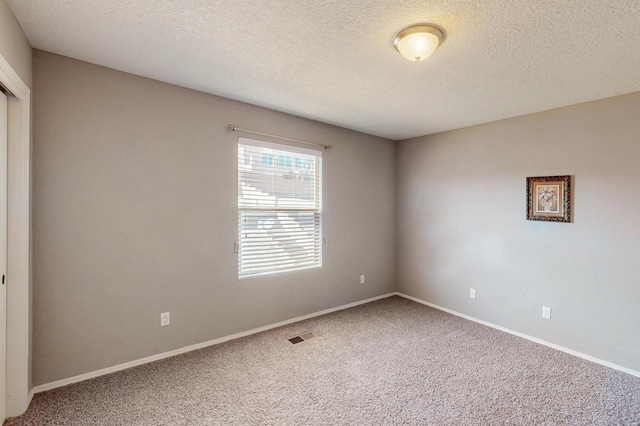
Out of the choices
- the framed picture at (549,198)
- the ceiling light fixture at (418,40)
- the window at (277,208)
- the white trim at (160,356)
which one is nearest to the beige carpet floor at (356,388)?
the white trim at (160,356)

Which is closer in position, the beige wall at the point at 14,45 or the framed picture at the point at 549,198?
the beige wall at the point at 14,45

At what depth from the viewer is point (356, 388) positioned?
2277mm

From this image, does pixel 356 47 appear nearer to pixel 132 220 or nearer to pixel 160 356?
pixel 132 220

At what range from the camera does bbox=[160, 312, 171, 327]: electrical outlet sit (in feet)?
8.70

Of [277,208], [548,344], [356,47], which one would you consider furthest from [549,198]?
[277,208]

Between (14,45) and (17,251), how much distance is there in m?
1.25

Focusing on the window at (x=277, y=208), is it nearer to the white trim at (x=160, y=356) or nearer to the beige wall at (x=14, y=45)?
the white trim at (x=160, y=356)

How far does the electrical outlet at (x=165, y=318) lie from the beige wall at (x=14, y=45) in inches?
78.3

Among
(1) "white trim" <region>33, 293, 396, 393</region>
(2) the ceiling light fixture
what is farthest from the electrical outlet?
(2) the ceiling light fixture

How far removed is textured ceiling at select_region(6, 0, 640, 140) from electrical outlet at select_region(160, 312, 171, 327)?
6.85 feet

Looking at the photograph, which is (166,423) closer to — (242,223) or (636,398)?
(242,223)

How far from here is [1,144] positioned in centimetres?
176

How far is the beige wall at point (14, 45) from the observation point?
1.60 metres

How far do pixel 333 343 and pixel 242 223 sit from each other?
1.56 meters
